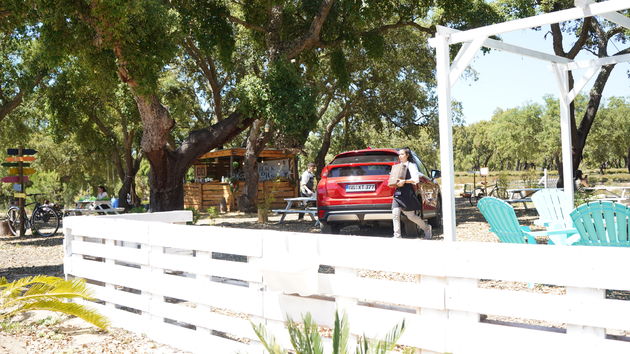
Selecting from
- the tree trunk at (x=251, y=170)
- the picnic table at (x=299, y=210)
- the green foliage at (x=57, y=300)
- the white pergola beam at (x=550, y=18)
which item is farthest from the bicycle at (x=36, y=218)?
the white pergola beam at (x=550, y=18)

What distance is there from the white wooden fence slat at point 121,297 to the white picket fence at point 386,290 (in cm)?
2

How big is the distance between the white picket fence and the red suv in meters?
5.82

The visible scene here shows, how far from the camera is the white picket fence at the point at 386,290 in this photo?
2.75 metres

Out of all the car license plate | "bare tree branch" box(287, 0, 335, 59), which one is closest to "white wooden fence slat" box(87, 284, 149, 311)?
the car license plate

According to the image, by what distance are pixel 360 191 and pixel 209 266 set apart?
651 centimetres

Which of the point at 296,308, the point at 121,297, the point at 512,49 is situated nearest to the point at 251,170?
the point at 512,49

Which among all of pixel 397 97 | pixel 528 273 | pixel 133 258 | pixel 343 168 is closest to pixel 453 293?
pixel 528 273

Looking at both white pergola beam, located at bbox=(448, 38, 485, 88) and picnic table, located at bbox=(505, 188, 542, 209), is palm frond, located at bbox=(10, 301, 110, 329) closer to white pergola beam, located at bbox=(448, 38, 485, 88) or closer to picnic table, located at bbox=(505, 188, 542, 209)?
white pergola beam, located at bbox=(448, 38, 485, 88)

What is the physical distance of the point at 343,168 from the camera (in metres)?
11.1

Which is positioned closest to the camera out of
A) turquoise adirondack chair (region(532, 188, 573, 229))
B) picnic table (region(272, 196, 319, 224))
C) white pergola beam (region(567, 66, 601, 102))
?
turquoise adirondack chair (region(532, 188, 573, 229))

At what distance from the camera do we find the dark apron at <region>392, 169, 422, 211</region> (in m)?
9.57

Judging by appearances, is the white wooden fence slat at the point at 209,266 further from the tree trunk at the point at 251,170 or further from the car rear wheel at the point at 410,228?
the tree trunk at the point at 251,170

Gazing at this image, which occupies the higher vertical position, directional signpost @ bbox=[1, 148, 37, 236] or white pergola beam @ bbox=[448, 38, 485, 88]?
white pergola beam @ bbox=[448, 38, 485, 88]

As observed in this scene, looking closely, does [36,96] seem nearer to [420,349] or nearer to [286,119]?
[286,119]
